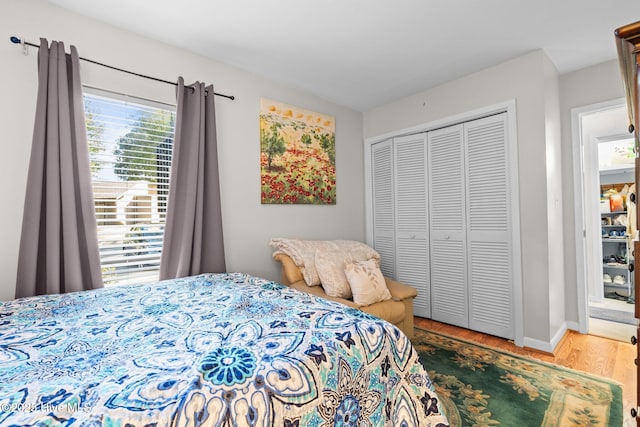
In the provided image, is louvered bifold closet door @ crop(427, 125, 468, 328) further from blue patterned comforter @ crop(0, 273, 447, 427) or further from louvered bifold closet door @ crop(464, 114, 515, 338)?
blue patterned comforter @ crop(0, 273, 447, 427)

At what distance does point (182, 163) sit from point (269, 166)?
2.71ft

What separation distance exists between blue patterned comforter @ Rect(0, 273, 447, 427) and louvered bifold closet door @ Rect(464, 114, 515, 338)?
2041 millimetres

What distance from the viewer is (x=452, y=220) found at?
309 centimetres

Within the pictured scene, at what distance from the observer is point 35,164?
1731 mm

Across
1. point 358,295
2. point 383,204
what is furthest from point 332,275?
point 383,204

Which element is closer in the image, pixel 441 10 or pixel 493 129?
pixel 441 10

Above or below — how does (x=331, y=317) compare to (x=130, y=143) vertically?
below

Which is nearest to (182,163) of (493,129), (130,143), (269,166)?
(130,143)

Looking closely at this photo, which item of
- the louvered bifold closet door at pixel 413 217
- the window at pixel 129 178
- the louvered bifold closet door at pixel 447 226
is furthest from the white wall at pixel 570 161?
the window at pixel 129 178

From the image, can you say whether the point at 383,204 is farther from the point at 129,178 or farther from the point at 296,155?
the point at 129,178

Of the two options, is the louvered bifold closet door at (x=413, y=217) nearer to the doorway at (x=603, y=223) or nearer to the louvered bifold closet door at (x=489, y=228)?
the louvered bifold closet door at (x=489, y=228)

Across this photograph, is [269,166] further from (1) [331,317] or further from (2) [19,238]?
(1) [331,317]

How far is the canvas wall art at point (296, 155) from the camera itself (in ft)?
9.56

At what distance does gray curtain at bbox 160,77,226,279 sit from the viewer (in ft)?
7.43
